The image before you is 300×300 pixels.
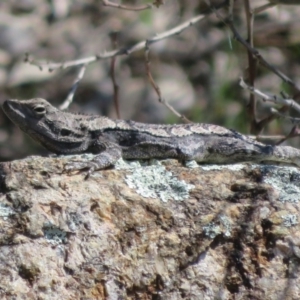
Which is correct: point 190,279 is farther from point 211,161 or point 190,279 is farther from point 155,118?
point 155,118

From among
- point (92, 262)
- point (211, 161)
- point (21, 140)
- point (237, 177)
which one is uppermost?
point (21, 140)

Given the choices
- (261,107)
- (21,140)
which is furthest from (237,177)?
(21,140)

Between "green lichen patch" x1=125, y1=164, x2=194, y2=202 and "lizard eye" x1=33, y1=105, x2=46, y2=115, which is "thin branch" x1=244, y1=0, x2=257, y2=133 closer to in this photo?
"lizard eye" x1=33, y1=105, x2=46, y2=115

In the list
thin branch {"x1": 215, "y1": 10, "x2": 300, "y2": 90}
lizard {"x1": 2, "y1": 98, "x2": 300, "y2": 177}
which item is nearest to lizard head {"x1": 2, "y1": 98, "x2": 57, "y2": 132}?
lizard {"x1": 2, "y1": 98, "x2": 300, "y2": 177}

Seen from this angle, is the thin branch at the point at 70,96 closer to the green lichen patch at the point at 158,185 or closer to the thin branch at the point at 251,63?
the thin branch at the point at 251,63

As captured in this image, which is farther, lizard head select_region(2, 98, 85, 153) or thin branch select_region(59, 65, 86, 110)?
thin branch select_region(59, 65, 86, 110)

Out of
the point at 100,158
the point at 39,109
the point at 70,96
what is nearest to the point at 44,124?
the point at 39,109
